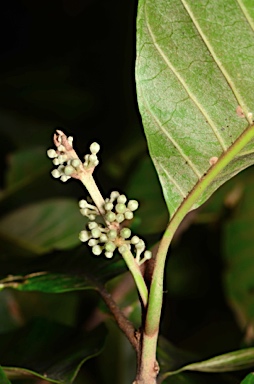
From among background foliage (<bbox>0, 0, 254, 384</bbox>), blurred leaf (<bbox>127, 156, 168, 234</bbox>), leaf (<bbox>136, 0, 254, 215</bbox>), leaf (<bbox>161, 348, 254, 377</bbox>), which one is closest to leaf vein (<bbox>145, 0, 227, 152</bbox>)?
leaf (<bbox>136, 0, 254, 215</bbox>)

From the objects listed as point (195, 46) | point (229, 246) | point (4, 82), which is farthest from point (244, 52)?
point (4, 82)

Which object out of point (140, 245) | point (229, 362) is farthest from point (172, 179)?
point (229, 362)

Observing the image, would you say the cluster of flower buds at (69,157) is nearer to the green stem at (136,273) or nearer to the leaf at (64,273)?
the green stem at (136,273)

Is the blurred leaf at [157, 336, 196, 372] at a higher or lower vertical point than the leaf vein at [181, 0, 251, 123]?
lower

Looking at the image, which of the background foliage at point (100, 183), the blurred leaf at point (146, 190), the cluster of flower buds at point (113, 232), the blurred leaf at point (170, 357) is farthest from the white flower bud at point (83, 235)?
the blurred leaf at point (146, 190)

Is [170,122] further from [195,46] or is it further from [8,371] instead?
[8,371]

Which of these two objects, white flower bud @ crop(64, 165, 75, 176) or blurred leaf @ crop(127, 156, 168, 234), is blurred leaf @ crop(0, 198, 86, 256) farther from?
white flower bud @ crop(64, 165, 75, 176)
